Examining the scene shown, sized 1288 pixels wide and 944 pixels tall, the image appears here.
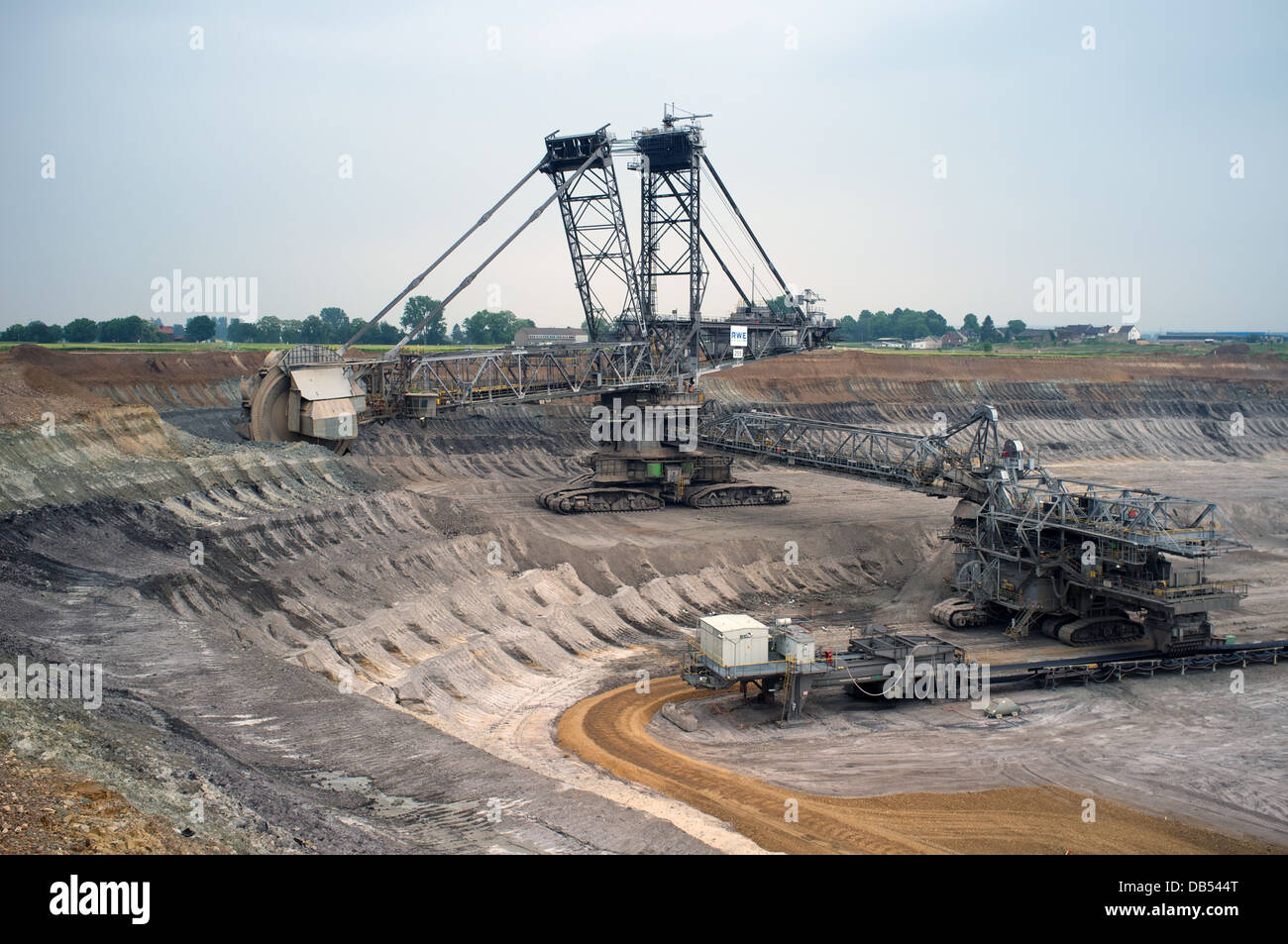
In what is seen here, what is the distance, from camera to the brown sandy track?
54.4ft

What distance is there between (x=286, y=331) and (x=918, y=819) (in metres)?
105

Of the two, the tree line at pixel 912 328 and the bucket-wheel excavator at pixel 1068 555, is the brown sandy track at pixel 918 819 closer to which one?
the bucket-wheel excavator at pixel 1068 555

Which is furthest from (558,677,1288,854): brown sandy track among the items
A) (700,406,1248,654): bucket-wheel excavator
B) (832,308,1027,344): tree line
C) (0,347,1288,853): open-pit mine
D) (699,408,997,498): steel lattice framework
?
(832,308,1027,344): tree line

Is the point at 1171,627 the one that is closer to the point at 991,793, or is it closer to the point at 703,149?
the point at 991,793

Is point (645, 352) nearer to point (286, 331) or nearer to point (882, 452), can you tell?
point (882, 452)

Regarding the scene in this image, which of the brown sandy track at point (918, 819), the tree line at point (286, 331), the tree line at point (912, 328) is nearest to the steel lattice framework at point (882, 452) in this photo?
the brown sandy track at point (918, 819)

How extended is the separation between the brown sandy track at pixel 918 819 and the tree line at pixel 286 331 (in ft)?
242

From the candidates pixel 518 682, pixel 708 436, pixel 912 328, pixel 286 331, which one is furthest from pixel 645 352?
pixel 912 328

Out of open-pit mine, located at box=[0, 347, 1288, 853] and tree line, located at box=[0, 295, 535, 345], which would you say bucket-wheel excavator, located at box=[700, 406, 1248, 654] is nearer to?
open-pit mine, located at box=[0, 347, 1288, 853]

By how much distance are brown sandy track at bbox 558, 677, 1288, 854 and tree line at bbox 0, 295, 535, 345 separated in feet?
242

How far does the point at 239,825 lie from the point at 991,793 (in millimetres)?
13687

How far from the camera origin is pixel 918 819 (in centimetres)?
1775

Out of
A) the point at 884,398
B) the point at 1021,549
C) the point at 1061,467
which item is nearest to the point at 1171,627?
the point at 1021,549

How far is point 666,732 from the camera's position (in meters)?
22.5
